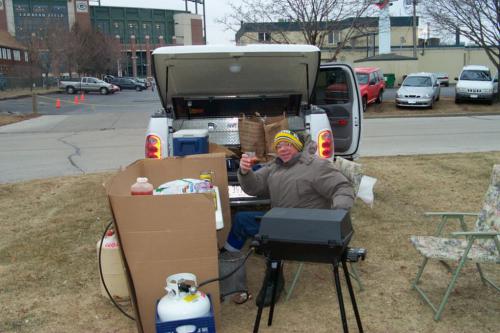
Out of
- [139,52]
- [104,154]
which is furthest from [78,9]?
[104,154]

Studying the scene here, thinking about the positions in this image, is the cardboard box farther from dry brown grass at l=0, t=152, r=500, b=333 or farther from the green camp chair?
the green camp chair

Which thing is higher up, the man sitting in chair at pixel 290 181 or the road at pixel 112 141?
the man sitting in chair at pixel 290 181

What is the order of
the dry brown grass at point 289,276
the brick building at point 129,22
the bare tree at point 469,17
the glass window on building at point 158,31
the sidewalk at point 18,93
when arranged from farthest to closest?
the glass window on building at point 158,31
the brick building at point 129,22
the sidewalk at point 18,93
the bare tree at point 469,17
the dry brown grass at point 289,276

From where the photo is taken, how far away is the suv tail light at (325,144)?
191 inches

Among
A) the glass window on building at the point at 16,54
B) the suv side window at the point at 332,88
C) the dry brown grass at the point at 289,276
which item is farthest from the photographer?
the glass window on building at the point at 16,54

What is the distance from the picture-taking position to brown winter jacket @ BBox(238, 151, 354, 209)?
3599 mm

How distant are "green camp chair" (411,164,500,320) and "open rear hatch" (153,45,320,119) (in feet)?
6.76

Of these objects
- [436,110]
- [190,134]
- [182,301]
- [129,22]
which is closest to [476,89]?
[436,110]

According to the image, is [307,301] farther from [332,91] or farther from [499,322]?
[332,91]

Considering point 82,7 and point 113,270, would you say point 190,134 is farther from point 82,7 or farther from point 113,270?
point 82,7

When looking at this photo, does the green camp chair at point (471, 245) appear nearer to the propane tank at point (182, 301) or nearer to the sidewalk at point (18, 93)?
the propane tank at point (182, 301)

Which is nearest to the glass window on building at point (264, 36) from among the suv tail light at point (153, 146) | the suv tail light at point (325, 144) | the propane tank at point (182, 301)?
the suv tail light at point (325, 144)

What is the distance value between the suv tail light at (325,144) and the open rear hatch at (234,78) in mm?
741

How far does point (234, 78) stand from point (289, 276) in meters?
2.32
